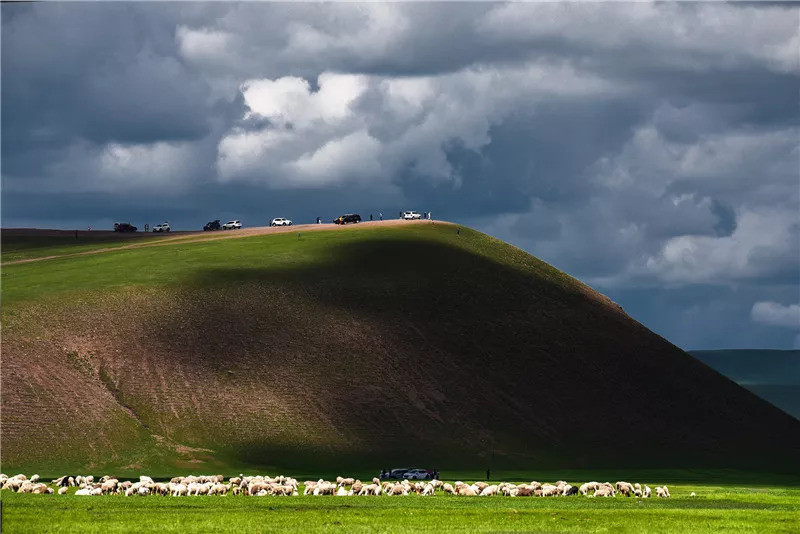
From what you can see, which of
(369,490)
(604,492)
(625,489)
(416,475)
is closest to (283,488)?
(369,490)

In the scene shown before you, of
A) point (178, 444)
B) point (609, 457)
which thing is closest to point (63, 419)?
point (178, 444)

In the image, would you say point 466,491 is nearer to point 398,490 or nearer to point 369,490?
point 398,490

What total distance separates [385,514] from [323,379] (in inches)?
3847

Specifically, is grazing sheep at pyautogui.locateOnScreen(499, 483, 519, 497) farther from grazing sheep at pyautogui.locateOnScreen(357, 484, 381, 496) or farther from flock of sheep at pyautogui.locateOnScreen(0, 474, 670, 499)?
grazing sheep at pyautogui.locateOnScreen(357, 484, 381, 496)

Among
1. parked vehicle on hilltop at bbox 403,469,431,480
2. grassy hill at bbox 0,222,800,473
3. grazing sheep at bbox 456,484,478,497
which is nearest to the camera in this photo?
grazing sheep at bbox 456,484,478,497

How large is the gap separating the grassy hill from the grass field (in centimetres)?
6225

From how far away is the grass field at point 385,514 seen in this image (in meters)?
59.2

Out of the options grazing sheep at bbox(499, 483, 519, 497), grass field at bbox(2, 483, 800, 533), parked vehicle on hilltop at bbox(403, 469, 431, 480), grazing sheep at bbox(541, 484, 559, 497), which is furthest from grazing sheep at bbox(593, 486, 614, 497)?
parked vehicle on hilltop at bbox(403, 469, 431, 480)

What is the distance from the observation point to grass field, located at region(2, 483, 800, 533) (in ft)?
194

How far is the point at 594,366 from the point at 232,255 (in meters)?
60.0

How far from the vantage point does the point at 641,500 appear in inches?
3371

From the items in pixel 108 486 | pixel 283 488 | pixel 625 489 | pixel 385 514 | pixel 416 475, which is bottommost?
pixel 416 475

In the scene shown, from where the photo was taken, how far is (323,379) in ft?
539

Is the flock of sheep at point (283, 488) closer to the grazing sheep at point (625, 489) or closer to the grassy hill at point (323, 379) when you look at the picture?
the grazing sheep at point (625, 489)
